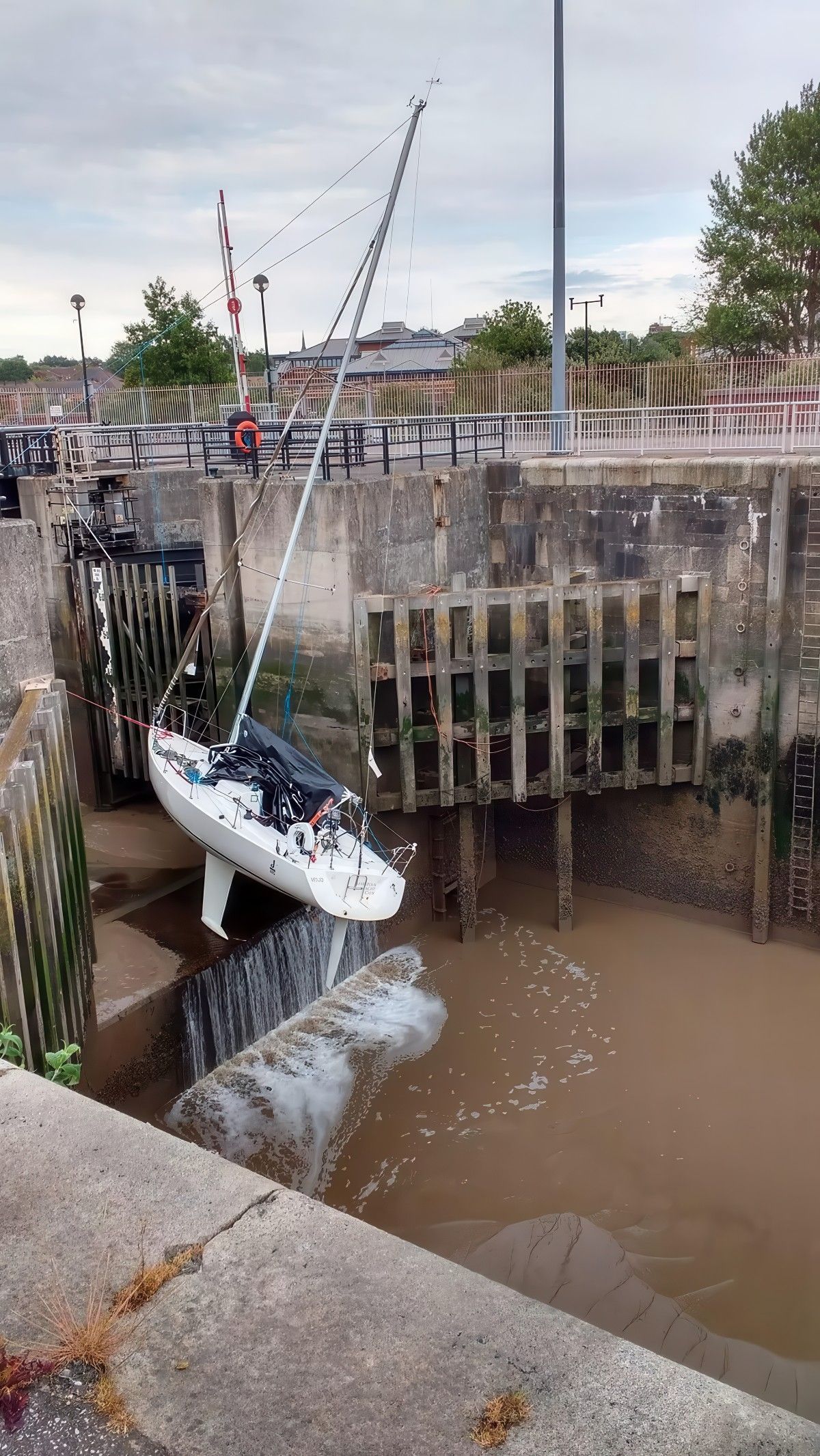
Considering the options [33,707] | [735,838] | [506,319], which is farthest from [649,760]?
[506,319]

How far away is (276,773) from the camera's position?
12.3m

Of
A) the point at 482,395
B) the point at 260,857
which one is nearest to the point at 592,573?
the point at 260,857

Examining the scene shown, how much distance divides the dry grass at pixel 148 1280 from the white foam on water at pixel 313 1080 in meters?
7.17

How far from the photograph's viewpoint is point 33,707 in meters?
8.95

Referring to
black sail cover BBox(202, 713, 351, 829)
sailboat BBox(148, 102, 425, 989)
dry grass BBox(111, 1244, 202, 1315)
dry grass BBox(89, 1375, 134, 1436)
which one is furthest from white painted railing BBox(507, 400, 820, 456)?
dry grass BBox(89, 1375, 134, 1436)

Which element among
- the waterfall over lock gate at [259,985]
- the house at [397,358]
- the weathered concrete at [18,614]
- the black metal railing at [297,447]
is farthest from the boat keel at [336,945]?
the house at [397,358]

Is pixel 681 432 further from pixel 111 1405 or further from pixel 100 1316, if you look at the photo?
pixel 111 1405

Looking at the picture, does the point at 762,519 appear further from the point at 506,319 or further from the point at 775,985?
the point at 506,319

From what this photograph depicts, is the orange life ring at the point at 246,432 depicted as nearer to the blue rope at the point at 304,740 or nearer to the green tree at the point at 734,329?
the blue rope at the point at 304,740

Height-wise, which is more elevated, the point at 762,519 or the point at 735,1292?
the point at 762,519

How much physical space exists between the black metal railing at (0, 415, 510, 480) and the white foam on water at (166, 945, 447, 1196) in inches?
260

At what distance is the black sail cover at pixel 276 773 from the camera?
12016 millimetres

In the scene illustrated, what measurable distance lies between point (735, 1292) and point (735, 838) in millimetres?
6859

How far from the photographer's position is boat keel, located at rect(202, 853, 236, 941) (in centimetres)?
1208
